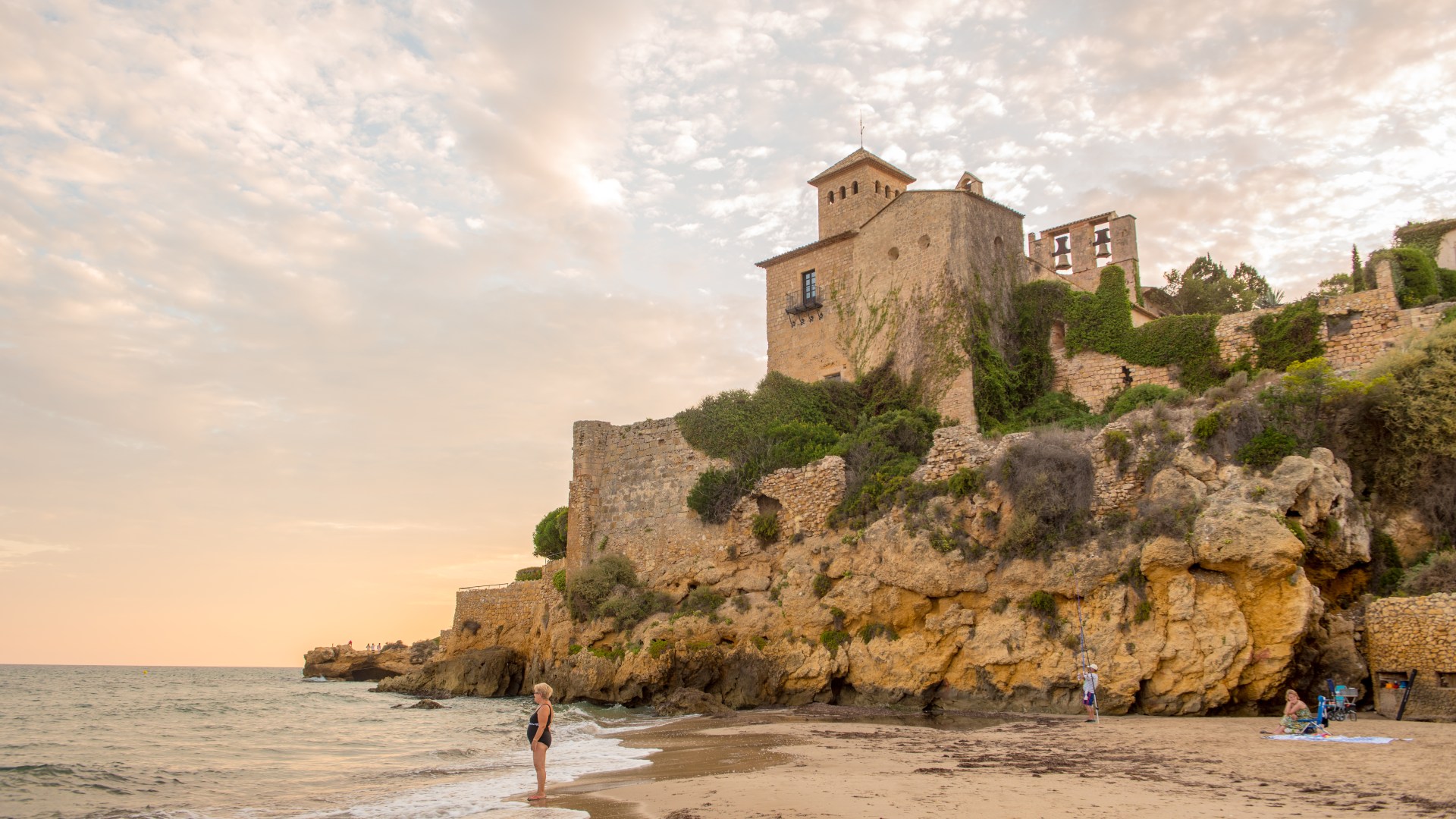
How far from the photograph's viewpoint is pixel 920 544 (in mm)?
19422

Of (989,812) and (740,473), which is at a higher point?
(740,473)

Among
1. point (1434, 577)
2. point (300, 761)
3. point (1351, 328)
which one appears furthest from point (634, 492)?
point (1434, 577)

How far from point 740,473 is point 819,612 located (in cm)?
637

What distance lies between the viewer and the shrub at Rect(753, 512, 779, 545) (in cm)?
2434

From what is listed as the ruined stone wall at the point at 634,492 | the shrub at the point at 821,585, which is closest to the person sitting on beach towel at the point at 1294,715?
the shrub at the point at 821,585

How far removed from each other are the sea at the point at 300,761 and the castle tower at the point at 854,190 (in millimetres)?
18286

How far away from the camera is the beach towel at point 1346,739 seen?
1084 centimetres

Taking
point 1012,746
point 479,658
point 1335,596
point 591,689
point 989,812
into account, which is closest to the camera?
point 989,812

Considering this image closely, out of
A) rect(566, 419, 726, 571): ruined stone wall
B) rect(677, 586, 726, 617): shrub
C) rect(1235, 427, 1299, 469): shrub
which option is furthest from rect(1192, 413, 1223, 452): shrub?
rect(566, 419, 726, 571): ruined stone wall

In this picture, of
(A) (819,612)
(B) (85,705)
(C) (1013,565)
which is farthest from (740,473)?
(B) (85,705)

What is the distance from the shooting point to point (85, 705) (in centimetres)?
3250

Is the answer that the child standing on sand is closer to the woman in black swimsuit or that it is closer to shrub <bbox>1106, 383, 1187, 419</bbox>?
shrub <bbox>1106, 383, 1187, 419</bbox>

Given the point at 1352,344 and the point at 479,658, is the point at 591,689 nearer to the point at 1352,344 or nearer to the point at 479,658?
the point at 479,658

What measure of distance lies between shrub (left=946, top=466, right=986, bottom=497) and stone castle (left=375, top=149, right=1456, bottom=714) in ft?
1.42
